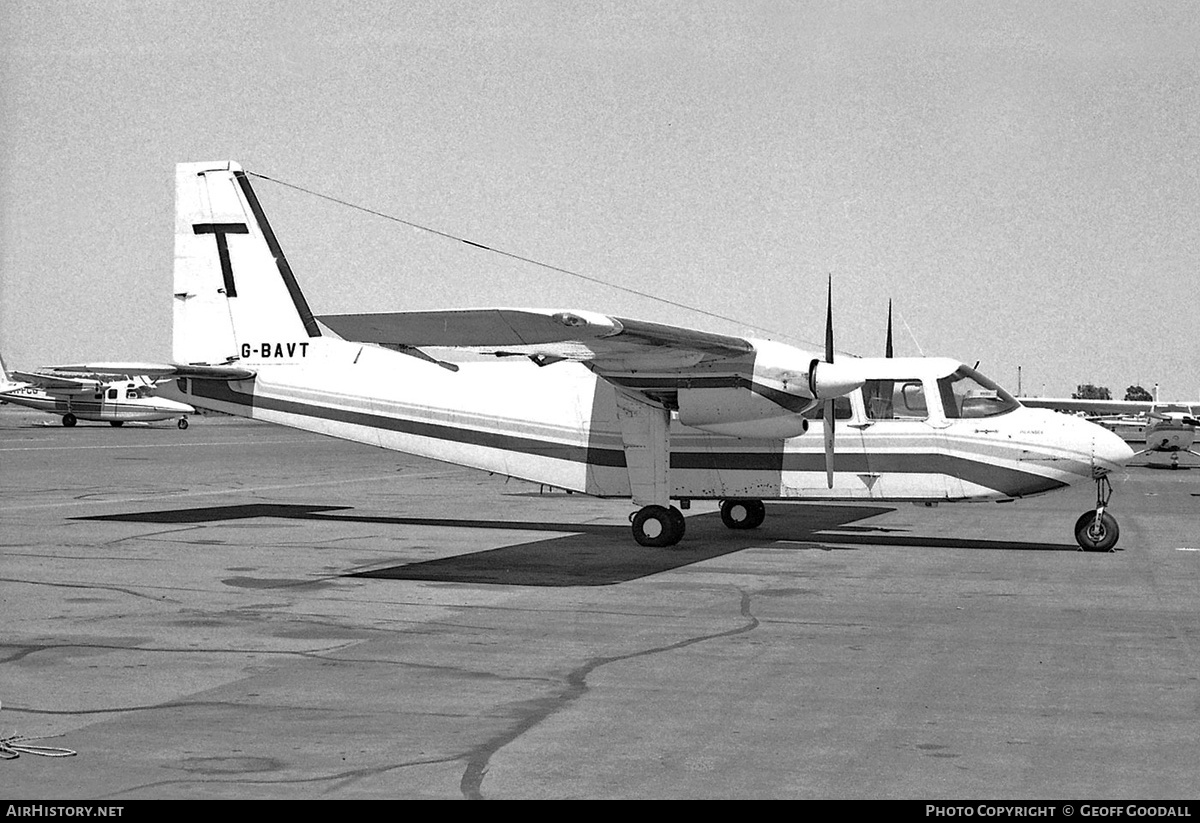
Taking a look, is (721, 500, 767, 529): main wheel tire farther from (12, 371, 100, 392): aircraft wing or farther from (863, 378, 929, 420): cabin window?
(12, 371, 100, 392): aircraft wing

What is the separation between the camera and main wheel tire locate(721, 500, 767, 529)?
2077cm

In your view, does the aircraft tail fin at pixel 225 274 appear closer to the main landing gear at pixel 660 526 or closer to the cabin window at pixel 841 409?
the main landing gear at pixel 660 526

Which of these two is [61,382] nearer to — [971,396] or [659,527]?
[659,527]

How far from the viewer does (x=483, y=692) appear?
869 centimetres

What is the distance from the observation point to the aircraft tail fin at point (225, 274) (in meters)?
20.8

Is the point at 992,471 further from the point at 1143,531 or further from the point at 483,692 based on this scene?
the point at 483,692

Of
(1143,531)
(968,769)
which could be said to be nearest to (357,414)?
(1143,531)

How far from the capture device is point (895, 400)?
1869cm

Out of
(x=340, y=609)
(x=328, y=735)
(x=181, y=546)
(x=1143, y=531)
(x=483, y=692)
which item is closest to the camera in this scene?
(x=328, y=735)

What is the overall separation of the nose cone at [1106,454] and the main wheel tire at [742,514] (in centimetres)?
536

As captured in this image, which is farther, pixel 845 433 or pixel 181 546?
pixel 845 433

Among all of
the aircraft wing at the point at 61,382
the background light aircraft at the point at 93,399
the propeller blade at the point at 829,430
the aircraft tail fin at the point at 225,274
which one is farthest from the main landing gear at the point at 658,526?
the aircraft wing at the point at 61,382
